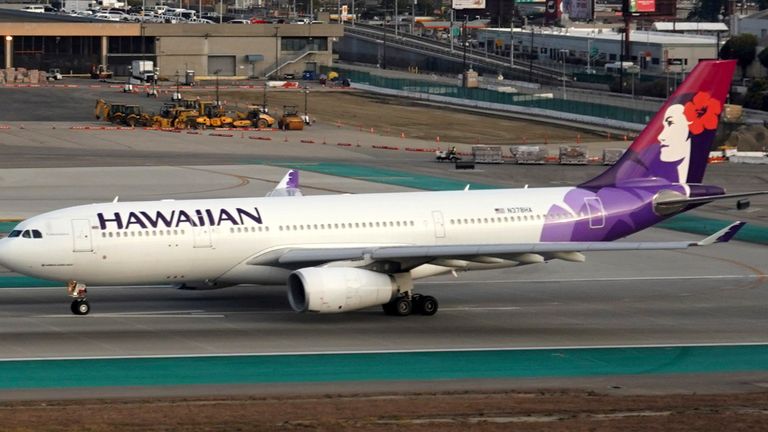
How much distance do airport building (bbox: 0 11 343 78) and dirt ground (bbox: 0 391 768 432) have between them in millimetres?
151869

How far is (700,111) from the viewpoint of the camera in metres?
51.2

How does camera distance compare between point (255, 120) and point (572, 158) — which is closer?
point (572, 158)

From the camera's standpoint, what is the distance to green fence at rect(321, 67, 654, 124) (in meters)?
131

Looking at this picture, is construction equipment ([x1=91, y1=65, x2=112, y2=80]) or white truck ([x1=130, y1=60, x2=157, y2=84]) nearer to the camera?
white truck ([x1=130, y1=60, x2=157, y2=84])

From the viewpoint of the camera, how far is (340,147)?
111062 mm

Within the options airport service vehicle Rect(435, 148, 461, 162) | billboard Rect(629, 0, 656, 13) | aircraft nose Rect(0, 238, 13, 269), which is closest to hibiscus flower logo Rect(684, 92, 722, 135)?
aircraft nose Rect(0, 238, 13, 269)

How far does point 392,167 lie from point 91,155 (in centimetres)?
2276

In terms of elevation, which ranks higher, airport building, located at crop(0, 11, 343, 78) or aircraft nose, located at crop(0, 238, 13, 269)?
airport building, located at crop(0, 11, 343, 78)

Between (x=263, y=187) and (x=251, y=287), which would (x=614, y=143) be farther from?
(x=251, y=287)

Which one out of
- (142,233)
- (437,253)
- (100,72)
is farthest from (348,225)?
(100,72)

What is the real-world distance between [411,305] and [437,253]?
122 inches

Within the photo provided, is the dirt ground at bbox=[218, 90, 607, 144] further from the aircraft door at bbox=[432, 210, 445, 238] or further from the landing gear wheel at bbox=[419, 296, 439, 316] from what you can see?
the landing gear wheel at bbox=[419, 296, 439, 316]

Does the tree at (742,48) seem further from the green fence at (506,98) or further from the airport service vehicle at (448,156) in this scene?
the airport service vehicle at (448,156)

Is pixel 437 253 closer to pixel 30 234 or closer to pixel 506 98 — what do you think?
pixel 30 234
